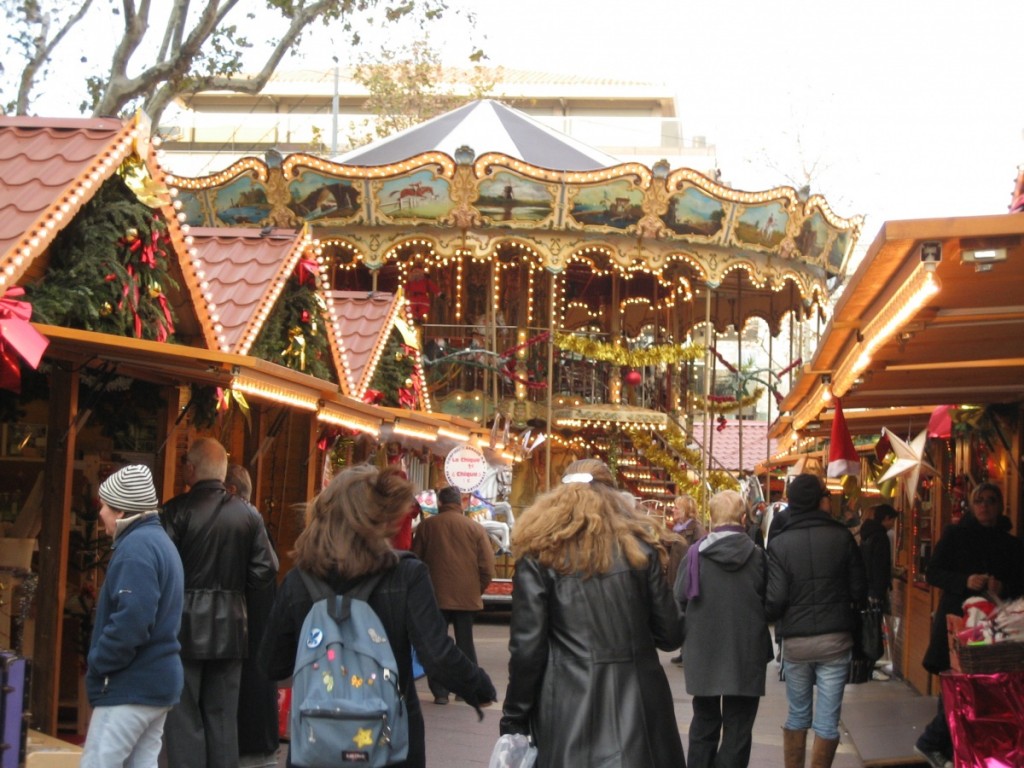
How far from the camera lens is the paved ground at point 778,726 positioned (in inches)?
363

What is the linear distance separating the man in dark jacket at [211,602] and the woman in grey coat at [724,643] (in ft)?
7.23

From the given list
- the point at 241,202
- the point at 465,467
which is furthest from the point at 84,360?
the point at 241,202

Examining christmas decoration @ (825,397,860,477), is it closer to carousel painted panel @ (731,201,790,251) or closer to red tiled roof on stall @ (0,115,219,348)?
red tiled roof on stall @ (0,115,219,348)

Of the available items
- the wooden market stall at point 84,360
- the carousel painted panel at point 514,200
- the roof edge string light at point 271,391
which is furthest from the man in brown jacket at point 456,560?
the carousel painted panel at point 514,200

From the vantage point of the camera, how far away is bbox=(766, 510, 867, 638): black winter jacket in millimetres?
7934

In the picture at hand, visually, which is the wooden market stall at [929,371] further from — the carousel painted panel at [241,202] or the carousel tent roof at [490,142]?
the carousel painted panel at [241,202]

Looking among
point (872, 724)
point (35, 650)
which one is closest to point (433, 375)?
point (872, 724)

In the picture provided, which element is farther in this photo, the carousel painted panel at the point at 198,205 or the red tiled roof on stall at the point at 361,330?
the carousel painted panel at the point at 198,205

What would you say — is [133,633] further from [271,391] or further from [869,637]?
[869,637]

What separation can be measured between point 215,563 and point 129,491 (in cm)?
133

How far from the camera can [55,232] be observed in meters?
7.33

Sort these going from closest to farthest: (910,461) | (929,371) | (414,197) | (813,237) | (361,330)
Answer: (929,371)
(910,461)
(361,330)
(414,197)
(813,237)

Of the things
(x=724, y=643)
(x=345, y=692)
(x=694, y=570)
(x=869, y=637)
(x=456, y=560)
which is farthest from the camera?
(x=456, y=560)

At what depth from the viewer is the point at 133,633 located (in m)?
5.50
